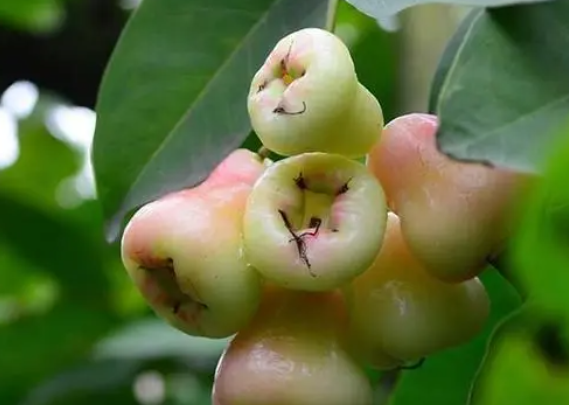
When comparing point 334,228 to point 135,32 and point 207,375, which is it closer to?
point 135,32

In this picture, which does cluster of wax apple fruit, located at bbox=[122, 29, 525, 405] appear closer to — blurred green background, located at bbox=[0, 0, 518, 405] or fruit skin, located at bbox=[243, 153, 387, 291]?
fruit skin, located at bbox=[243, 153, 387, 291]

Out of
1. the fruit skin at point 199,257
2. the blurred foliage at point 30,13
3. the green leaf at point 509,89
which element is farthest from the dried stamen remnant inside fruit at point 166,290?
the blurred foliage at point 30,13

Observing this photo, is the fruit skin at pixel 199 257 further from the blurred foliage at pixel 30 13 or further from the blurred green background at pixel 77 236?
the blurred foliage at pixel 30 13

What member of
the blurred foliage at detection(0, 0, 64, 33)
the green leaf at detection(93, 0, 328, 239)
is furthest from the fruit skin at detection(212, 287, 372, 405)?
the blurred foliage at detection(0, 0, 64, 33)

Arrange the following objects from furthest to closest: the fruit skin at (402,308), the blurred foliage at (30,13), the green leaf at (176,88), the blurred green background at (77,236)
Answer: the blurred foliage at (30,13) < the blurred green background at (77,236) < the green leaf at (176,88) < the fruit skin at (402,308)

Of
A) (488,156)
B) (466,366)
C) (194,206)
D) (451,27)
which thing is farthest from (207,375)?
(488,156)

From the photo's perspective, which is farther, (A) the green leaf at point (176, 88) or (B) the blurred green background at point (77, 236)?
(B) the blurred green background at point (77, 236)

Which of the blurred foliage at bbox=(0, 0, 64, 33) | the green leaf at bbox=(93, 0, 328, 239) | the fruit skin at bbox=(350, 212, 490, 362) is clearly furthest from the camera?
the blurred foliage at bbox=(0, 0, 64, 33)
